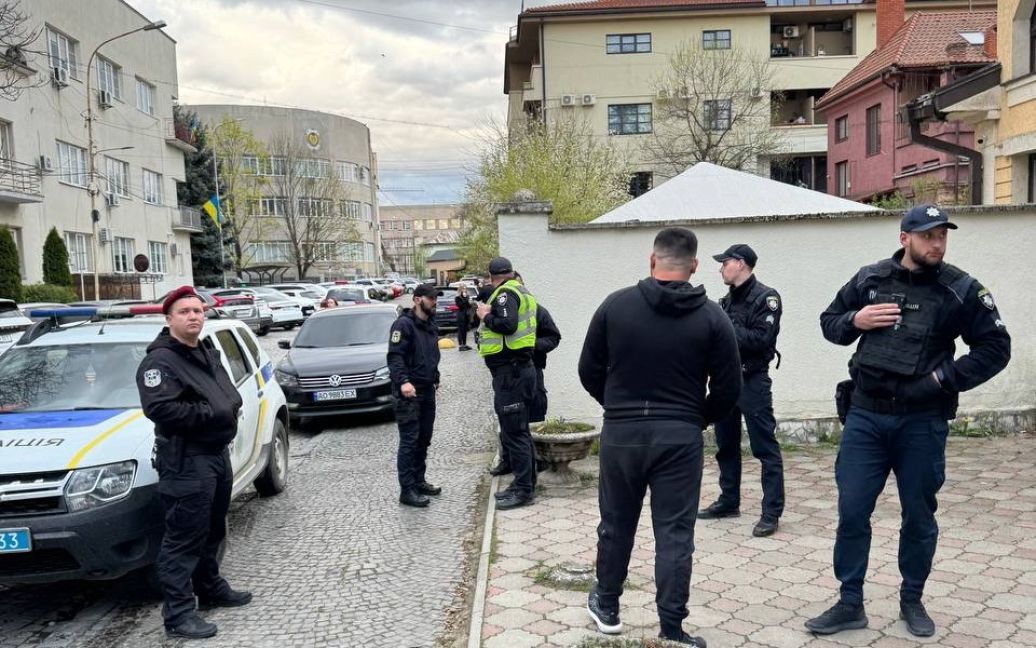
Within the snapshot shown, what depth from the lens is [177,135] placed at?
41031mm

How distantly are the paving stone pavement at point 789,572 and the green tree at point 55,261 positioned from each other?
2538 cm

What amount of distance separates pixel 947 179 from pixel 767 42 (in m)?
21.1

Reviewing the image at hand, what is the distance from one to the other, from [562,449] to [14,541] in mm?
4156

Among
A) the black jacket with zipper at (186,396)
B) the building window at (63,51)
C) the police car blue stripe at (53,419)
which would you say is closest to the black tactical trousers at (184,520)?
the black jacket with zipper at (186,396)

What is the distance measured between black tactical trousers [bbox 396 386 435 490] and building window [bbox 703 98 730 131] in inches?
1303

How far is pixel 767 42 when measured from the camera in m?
43.0

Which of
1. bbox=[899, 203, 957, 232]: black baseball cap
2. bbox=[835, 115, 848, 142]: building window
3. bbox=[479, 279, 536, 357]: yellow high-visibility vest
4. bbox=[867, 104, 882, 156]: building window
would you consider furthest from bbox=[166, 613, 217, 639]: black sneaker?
bbox=[835, 115, 848, 142]: building window

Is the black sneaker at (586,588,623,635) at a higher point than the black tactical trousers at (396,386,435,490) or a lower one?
lower

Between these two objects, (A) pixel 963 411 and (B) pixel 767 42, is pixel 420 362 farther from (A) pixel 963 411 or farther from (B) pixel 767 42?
(B) pixel 767 42

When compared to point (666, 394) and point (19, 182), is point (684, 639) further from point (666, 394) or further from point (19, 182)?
point (19, 182)

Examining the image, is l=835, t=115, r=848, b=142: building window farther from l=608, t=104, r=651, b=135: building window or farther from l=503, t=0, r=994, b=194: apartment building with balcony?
l=608, t=104, r=651, b=135: building window

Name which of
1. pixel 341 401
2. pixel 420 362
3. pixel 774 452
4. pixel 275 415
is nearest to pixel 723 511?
pixel 774 452

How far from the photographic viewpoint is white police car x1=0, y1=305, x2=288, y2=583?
4.42 metres

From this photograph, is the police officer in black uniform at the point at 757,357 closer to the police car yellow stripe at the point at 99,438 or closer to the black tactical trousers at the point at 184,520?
the black tactical trousers at the point at 184,520
